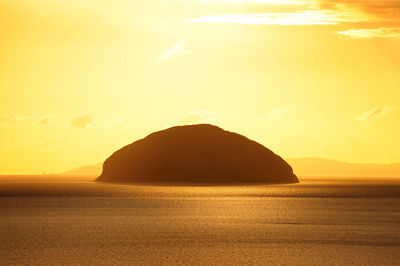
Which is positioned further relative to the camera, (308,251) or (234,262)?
(308,251)

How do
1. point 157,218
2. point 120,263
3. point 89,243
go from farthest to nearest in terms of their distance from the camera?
1. point 157,218
2. point 89,243
3. point 120,263

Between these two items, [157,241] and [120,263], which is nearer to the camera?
[120,263]

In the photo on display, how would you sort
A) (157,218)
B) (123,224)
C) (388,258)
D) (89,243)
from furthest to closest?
(157,218) → (123,224) → (89,243) → (388,258)

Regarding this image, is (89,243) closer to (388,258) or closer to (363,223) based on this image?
(388,258)

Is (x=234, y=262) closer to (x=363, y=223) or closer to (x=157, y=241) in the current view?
(x=157, y=241)

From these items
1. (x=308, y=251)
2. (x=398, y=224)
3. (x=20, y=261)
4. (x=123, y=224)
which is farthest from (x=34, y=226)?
(x=398, y=224)

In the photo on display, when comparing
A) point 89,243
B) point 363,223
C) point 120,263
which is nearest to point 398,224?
point 363,223

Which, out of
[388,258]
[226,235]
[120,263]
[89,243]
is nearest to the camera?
[120,263]

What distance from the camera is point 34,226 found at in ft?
310

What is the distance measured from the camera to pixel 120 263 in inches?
2234

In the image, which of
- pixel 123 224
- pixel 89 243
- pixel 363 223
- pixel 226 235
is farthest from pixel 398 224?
pixel 89 243

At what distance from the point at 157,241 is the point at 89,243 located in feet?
24.7

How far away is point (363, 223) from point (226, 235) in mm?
29306

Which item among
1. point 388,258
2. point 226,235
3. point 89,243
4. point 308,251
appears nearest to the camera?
point 388,258
